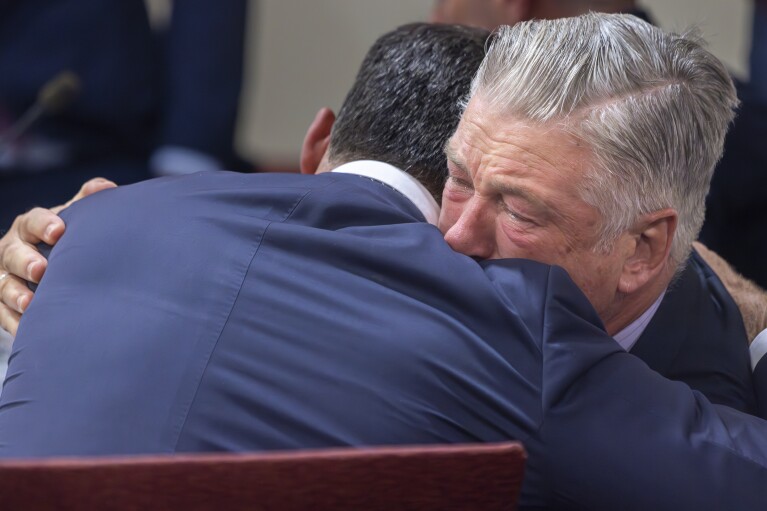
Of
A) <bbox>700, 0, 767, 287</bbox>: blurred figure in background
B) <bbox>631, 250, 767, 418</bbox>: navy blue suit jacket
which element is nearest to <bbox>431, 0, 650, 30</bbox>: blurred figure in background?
<bbox>700, 0, 767, 287</bbox>: blurred figure in background

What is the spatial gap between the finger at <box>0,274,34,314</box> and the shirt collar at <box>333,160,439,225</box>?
0.38 m

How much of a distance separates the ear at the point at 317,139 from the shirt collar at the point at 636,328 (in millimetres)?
465

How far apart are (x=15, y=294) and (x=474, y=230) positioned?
52 cm

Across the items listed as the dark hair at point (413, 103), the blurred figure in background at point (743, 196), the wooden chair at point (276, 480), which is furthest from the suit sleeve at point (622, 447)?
the blurred figure in background at point (743, 196)

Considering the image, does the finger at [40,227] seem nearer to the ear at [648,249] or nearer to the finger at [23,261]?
the finger at [23,261]

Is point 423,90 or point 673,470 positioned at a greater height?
point 423,90

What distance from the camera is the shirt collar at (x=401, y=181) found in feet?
4.13

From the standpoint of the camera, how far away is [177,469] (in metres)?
0.80

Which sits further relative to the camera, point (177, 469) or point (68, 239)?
point (68, 239)

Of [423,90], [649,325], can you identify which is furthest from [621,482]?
[423,90]

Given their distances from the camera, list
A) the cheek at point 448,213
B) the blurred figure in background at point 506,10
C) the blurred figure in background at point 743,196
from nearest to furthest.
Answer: the cheek at point 448,213 → the blurred figure in background at point 743,196 → the blurred figure in background at point 506,10

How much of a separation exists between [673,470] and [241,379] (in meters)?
Result: 0.37

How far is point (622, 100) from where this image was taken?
114cm

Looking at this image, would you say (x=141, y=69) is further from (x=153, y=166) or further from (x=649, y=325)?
(x=649, y=325)
